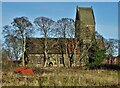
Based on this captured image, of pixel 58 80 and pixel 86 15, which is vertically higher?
pixel 86 15

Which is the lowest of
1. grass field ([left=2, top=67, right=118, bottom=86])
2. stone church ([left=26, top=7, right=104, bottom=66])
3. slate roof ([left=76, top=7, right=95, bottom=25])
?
grass field ([left=2, top=67, right=118, bottom=86])

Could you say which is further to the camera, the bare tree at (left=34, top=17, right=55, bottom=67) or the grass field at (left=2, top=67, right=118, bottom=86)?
the bare tree at (left=34, top=17, right=55, bottom=67)

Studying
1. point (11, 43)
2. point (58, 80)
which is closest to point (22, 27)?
point (11, 43)

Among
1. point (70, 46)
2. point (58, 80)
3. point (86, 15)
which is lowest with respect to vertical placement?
point (58, 80)

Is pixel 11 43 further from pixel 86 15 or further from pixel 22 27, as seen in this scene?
pixel 86 15

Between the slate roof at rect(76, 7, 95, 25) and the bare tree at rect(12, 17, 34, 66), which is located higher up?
the slate roof at rect(76, 7, 95, 25)

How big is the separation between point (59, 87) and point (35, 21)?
118ft

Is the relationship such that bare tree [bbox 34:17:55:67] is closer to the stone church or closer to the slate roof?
the stone church

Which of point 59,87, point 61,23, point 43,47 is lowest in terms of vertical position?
point 59,87

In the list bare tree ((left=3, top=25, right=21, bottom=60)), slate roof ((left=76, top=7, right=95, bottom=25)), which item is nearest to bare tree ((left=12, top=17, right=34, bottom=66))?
bare tree ((left=3, top=25, right=21, bottom=60))

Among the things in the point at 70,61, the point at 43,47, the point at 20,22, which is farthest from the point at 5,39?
the point at 70,61

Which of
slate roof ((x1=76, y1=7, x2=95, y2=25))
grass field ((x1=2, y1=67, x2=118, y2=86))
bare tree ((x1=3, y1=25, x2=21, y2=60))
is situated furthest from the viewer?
slate roof ((x1=76, y1=7, x2=95, y2=25))

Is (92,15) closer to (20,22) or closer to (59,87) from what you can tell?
(20,22)

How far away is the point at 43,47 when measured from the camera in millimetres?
52562
